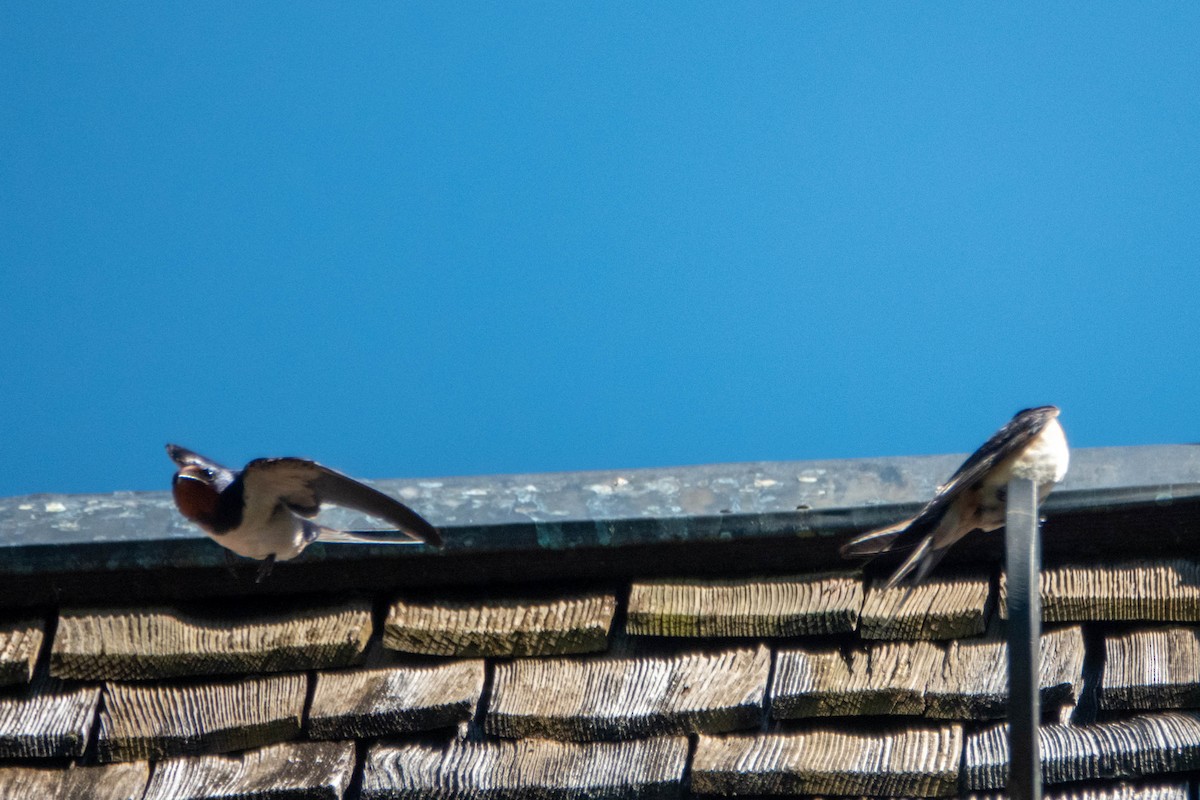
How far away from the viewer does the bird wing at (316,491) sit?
211 cm

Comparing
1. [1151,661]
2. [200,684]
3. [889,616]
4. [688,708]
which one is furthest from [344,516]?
[1151,661]

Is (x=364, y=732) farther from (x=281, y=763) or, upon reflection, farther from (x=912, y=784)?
(x=912, y=784)

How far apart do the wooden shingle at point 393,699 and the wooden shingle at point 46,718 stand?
1.25ft

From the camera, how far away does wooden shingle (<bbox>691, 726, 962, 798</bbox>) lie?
232 cm

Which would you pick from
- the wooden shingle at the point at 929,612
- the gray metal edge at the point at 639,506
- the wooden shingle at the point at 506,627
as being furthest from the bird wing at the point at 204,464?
the wooden shingle at the point at 929,612

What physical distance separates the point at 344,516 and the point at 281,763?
1.61ft

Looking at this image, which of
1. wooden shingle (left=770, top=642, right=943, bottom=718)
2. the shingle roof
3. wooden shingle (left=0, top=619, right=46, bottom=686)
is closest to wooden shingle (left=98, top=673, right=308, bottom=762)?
the shingle roof

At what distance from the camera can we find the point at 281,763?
2.43 m

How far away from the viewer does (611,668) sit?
2.50 m

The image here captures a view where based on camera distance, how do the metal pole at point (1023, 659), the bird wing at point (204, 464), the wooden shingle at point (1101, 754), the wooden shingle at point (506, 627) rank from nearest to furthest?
the metal pole at point (1023, 659), the wooden shingle at point (1101, 754), the wooden shingle at point (506, 627), the bird wing at point (204, 464)

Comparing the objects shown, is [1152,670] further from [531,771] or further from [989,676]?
[531,771]

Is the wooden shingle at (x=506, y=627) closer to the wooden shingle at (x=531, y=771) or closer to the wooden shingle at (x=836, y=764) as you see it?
the wooden shingle at (x=531, y=771)

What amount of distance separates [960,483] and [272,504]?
1.41m

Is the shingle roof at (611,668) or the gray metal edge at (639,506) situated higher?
the gray metal edge at (639,506)
